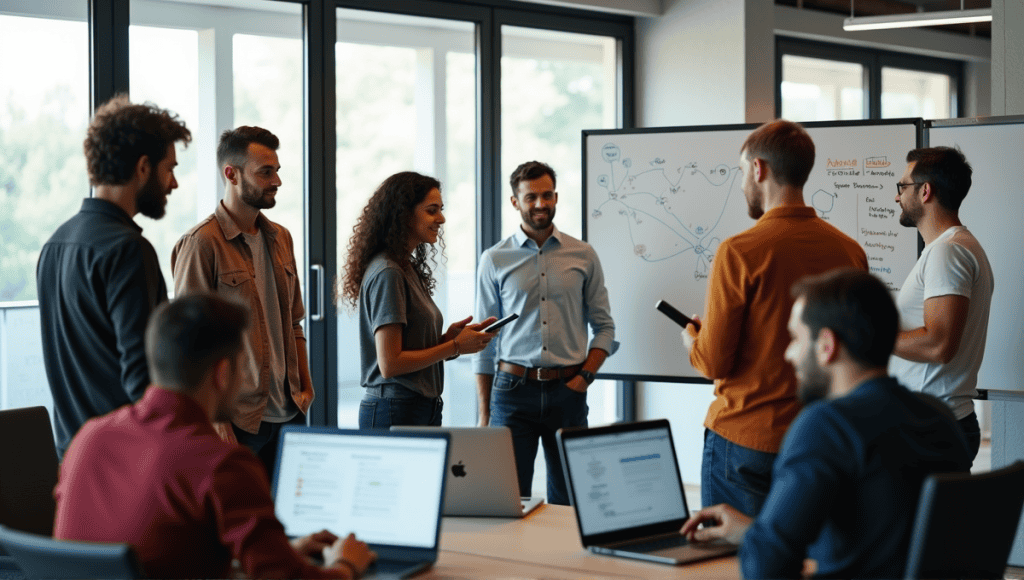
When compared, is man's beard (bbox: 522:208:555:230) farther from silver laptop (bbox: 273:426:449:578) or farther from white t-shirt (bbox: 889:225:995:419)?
silver laptop (bbox: 273:426:449:578)

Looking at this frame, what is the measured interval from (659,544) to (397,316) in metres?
1.28

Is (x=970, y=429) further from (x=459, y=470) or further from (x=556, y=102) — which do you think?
(x=556, y=102)

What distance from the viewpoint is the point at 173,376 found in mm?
1709

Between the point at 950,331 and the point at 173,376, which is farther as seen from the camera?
the point at 950,331

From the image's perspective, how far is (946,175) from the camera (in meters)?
3.38

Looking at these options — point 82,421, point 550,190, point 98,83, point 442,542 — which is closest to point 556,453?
point 550,190

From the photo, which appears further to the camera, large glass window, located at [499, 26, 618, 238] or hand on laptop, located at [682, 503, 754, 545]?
large glass window, located at [499, 26, 618, 238]

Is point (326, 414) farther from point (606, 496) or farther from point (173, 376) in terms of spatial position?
point (173, 376)

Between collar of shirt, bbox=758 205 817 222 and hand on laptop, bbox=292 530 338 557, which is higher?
collar of shirt, bbox=758 205 817 222

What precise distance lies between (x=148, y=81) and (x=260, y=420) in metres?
1.87

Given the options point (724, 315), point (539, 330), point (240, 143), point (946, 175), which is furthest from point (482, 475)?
point (946, 175)

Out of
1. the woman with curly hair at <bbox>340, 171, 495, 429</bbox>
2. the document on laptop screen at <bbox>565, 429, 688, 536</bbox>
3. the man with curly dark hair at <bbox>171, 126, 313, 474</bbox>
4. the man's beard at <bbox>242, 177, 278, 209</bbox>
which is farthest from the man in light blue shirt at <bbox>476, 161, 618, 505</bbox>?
the document on laptop screen at <bbox>565, 429, 688, 536</bbox>

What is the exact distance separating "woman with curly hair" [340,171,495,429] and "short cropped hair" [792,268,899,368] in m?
1.68

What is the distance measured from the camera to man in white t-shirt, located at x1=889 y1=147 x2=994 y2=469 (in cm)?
327
